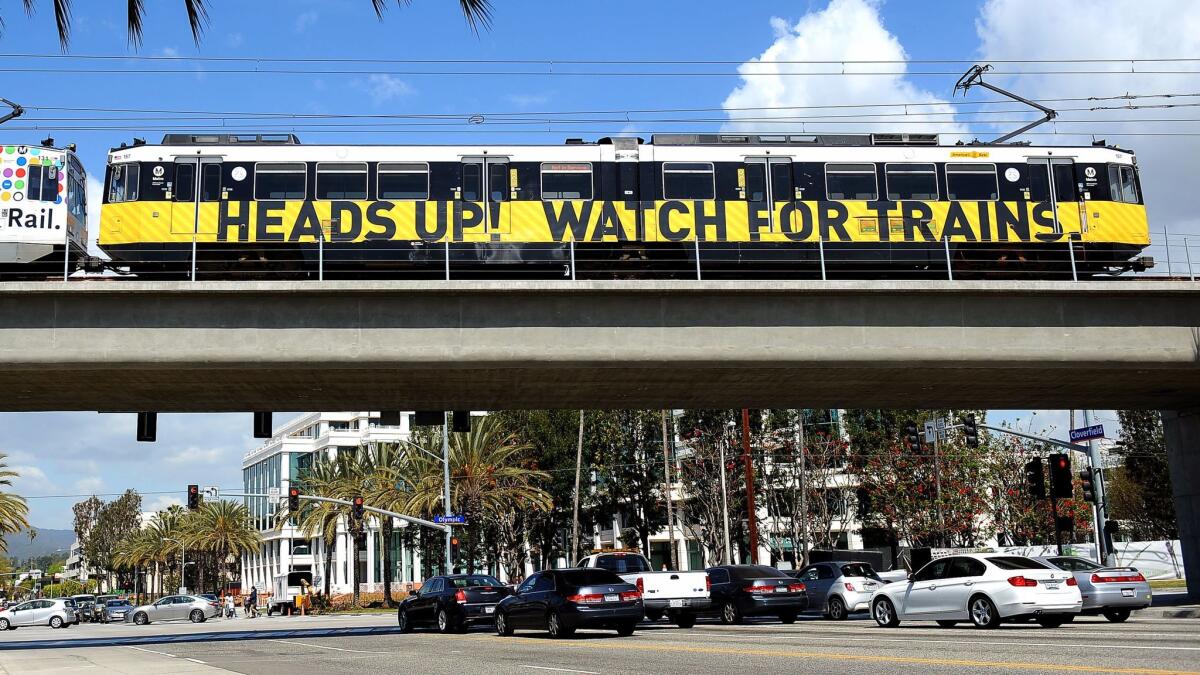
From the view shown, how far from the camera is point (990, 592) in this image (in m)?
19.6

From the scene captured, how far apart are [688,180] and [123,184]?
1333cm

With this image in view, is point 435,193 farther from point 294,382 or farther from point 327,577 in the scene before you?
point 327,577

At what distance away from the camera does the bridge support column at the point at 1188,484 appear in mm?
29438

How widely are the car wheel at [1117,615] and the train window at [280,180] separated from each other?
1970 cm

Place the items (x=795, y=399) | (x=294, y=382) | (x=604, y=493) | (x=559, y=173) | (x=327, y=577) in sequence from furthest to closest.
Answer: (x=327, y=577), (x=604, y=493), (x=795, y=399), (x=559, y=173), (x=294, y=382)

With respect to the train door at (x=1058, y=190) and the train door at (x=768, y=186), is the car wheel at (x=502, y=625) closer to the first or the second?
the train door at (x=768, y=186)

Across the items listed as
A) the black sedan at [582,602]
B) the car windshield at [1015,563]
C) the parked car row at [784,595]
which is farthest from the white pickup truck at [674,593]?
the car windshield at [1015,563]

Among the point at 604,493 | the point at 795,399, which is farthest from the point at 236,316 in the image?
the point at 604,493

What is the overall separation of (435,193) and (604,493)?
44.3 metres

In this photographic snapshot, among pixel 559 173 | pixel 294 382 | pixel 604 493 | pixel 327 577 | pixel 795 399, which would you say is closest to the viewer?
pixel 294 382

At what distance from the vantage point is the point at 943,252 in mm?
27203

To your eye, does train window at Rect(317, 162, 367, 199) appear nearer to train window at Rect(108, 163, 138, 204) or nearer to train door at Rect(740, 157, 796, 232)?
train window at Rect(108, 163, 138, 204)

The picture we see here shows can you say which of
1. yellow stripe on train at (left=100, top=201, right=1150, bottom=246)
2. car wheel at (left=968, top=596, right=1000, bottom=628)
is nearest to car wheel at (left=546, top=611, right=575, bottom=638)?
car wheel at (left=968, top=596, right=1000, bottom=628)

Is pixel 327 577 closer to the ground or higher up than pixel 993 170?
closer to the ground
